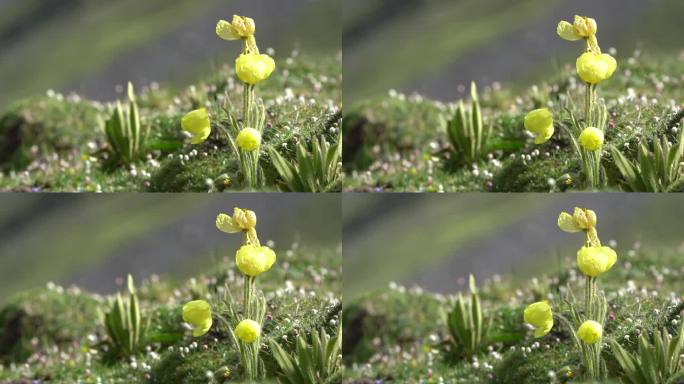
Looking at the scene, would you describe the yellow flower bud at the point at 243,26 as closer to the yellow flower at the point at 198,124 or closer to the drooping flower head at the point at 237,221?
the yellow flower at the point at 198,124

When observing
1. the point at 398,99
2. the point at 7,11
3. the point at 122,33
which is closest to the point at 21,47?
the point at 7,11

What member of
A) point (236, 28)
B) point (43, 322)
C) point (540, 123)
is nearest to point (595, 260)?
point (540, 123)

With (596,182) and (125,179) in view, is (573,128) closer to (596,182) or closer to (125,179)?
(596,182)

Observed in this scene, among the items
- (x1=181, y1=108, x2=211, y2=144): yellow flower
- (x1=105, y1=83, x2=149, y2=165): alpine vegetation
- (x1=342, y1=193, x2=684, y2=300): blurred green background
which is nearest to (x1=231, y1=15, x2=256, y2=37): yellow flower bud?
(x1=181, y1=108, x2=211, y2=144): yellow flower

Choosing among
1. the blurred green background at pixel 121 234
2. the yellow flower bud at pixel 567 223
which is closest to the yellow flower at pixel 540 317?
the yellow flower bud at pixel 567 223

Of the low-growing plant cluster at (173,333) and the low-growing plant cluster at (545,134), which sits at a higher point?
the low-growing plant cluster at (545,134)

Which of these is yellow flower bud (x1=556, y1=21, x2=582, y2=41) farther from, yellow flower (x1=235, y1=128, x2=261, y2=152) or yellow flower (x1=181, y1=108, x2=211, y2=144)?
yellow flower (x1=181, y1=108, x2=211, y2=144)

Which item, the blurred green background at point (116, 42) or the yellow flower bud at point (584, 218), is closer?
the yellow flower bud at point (584, 218)
